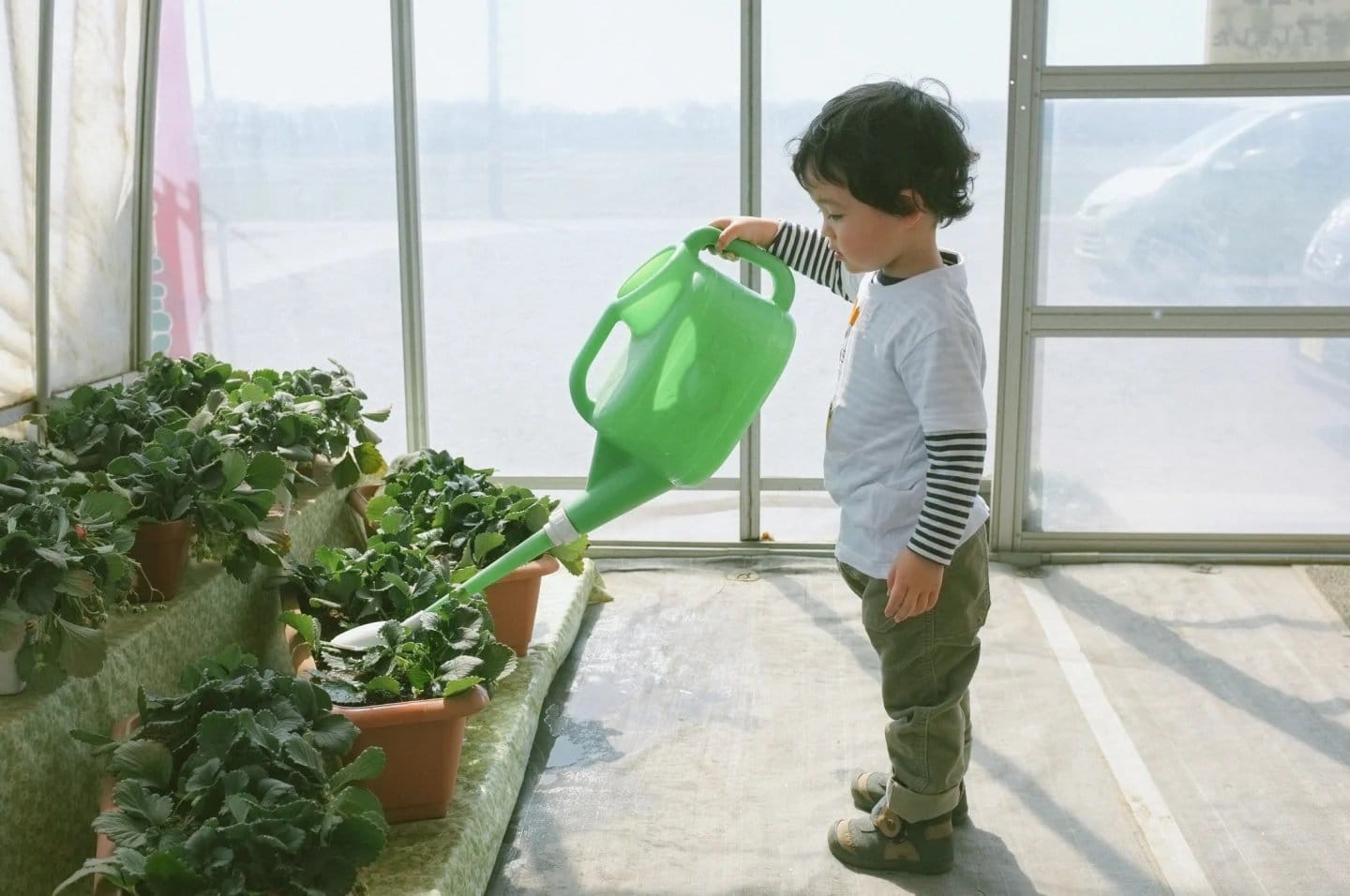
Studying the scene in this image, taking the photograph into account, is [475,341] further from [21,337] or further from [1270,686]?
[1270,686]

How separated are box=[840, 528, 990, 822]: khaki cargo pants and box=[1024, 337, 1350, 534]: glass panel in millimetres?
1653

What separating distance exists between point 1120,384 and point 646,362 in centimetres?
193

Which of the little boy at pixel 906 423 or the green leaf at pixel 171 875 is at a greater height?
the little boy at pixel 906 423

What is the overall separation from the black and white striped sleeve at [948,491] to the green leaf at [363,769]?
74 centimetres

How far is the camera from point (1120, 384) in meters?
3.54

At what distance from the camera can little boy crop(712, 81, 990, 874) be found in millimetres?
1805

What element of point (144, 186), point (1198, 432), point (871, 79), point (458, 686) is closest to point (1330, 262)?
point (1198, 432)

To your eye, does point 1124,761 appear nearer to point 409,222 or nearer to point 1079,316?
point 1079,316

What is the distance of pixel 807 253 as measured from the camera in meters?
2.10

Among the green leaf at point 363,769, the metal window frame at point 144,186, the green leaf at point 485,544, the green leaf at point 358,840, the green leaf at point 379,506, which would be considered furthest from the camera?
the metal window frame at point 144,186

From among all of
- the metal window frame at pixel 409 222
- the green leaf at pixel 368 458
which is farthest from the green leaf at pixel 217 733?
the metal window frame at pixel 409 222

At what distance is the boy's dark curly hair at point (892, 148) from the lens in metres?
1.79

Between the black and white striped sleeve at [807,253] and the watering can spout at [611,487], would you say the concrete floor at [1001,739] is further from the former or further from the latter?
the black and white striped sleeve at [807,253]

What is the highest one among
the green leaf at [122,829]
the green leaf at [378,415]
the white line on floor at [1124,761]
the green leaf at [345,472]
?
the green leaf at [378,415]
